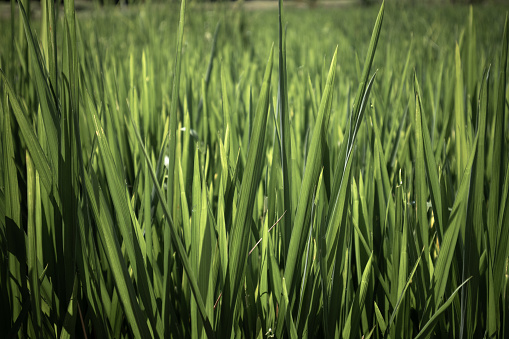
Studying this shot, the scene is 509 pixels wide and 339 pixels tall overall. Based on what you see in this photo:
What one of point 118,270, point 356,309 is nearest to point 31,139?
point 118,270

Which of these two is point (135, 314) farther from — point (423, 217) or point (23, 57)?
point (23, 57)

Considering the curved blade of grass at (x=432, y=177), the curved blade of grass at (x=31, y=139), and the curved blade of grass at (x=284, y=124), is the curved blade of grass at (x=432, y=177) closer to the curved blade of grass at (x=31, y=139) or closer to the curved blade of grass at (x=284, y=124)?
the curved blade of grass at (x=284, y=124)

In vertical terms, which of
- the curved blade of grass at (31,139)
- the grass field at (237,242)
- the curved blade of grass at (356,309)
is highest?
the curved blade of grass at (31,139)

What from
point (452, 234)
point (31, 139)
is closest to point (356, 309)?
point (452, 234)

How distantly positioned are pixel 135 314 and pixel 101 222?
68 millimetres

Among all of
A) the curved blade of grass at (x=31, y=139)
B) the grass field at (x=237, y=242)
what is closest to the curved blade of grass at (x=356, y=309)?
the grass field at (x=237, y=242)

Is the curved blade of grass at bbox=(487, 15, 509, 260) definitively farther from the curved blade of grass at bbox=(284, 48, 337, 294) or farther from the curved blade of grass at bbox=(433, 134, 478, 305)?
the curved blade of grass at bbox=(284, 48, 337, 294)

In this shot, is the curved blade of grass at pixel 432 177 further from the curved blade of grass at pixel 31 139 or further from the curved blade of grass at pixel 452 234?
the curved blade of grass at pixel 31 139

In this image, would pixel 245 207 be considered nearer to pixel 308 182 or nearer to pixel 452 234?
pixel 308 182

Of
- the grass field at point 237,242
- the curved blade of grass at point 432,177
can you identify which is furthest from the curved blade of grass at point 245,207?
the curved blade of grass at point 432,177

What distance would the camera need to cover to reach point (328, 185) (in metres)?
0.35

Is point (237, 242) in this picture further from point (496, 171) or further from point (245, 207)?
point (496, 171)

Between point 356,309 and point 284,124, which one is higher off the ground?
point 284,124

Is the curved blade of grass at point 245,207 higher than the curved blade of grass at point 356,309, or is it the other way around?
the curved blade of grass at point 245,207
